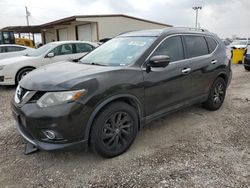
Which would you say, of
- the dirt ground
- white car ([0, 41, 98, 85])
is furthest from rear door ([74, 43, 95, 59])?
the dirt ground

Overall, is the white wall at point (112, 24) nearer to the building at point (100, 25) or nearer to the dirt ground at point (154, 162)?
the building at point (100, 25)

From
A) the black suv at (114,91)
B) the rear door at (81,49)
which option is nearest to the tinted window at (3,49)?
the rear door at (81,49)

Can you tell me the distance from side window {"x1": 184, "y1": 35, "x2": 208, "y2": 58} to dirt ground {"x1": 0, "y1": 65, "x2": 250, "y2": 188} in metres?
1.31

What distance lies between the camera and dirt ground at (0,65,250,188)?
8.68 feet

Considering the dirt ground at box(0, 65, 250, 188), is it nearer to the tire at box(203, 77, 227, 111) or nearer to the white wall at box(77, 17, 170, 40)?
the tire at box(203, 77, 227, 111)

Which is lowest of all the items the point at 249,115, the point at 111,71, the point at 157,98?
the point at 249,115

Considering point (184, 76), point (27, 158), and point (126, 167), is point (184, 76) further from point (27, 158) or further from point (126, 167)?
point (27, 158)

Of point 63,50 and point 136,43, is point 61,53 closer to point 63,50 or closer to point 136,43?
point 63,50

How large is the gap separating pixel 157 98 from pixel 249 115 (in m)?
2.41

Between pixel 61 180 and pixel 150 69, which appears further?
pixel 150 69

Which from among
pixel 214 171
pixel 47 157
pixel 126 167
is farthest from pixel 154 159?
pixel 47 157

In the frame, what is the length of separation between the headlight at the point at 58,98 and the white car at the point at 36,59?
502 cm

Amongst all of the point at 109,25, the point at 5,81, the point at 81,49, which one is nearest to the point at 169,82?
the point at 5,81

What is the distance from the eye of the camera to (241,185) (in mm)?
2545
